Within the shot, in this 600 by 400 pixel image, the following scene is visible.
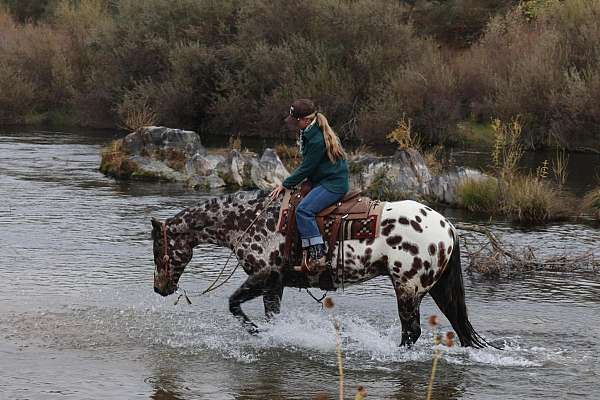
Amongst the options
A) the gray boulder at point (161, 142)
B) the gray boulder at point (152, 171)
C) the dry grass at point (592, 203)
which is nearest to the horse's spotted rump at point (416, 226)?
the dry grass at point (592, 203)

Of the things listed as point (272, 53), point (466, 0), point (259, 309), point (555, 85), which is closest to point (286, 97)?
point (272, 53)

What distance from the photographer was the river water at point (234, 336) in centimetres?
855

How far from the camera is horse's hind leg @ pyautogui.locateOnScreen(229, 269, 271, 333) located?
983 centimetres

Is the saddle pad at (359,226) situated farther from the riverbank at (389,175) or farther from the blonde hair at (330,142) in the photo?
the riverbank at (389,175)

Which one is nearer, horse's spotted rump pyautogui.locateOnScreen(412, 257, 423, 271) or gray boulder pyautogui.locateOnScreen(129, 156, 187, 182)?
horse's spotted rump pyautogui.locateOnScreen(412, 257, 423, 271)

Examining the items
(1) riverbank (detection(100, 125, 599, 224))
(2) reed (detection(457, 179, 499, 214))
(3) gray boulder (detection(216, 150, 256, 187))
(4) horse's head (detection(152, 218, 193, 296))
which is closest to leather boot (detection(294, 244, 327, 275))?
(4) horse's head (detection(152, 218, 193, 296))

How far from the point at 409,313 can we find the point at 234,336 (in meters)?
1.78

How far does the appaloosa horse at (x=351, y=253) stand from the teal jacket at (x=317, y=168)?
424 mm

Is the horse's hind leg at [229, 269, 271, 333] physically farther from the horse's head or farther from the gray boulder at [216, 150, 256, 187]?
the gray boulder at [216, 150, 256, 187]

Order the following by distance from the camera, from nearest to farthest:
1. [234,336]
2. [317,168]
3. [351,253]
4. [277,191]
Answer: [351,253], [317,168], [277,191], [234,336]

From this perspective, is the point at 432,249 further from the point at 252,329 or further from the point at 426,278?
the point at 252,329

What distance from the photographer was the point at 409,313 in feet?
31.1

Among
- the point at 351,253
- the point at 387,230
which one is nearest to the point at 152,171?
the point at 351,253

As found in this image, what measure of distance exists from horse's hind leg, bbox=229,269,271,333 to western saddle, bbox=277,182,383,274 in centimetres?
31
